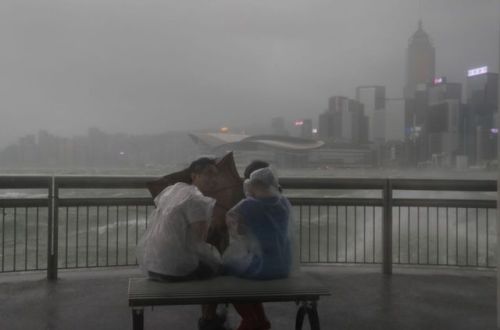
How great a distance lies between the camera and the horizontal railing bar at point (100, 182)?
6375 millimetres

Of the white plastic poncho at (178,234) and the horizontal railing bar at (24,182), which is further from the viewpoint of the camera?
the horizontal railing bar at (24,182)

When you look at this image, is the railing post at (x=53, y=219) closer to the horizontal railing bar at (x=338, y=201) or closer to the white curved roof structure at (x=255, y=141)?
the horizontal railing bar at (x=338, y=201)

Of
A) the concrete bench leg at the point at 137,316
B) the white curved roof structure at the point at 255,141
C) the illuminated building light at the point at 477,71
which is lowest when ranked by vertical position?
the concrete bench leg at the point at 137,316

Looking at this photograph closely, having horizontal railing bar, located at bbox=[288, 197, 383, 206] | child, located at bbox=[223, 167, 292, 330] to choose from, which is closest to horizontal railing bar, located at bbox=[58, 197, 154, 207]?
horizontal railing bar, located at bbox=[288, 197, 383, 206]

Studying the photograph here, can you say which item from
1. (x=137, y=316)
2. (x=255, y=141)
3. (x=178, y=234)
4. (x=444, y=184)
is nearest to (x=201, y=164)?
(x=178, y=234)

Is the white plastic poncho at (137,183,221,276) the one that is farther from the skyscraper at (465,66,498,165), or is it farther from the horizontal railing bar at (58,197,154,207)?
the skyscraper at (465,66,498,165)

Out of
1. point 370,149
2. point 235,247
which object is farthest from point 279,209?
point 370,149

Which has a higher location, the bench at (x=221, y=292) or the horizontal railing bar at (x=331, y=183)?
the horizontal railing bar at (x=331, y=183)

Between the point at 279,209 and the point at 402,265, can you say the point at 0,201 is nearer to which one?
the point at 279,209

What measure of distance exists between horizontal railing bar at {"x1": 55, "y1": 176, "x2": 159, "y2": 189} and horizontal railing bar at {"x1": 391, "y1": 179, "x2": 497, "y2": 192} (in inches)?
125

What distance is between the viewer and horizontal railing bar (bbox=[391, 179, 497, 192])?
22.0 feet

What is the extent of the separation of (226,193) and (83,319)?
1.86 meters

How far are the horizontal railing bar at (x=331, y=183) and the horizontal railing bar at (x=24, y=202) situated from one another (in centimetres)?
299

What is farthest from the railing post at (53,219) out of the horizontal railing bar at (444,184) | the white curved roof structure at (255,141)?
the horizontal railing bar at (444,184)
